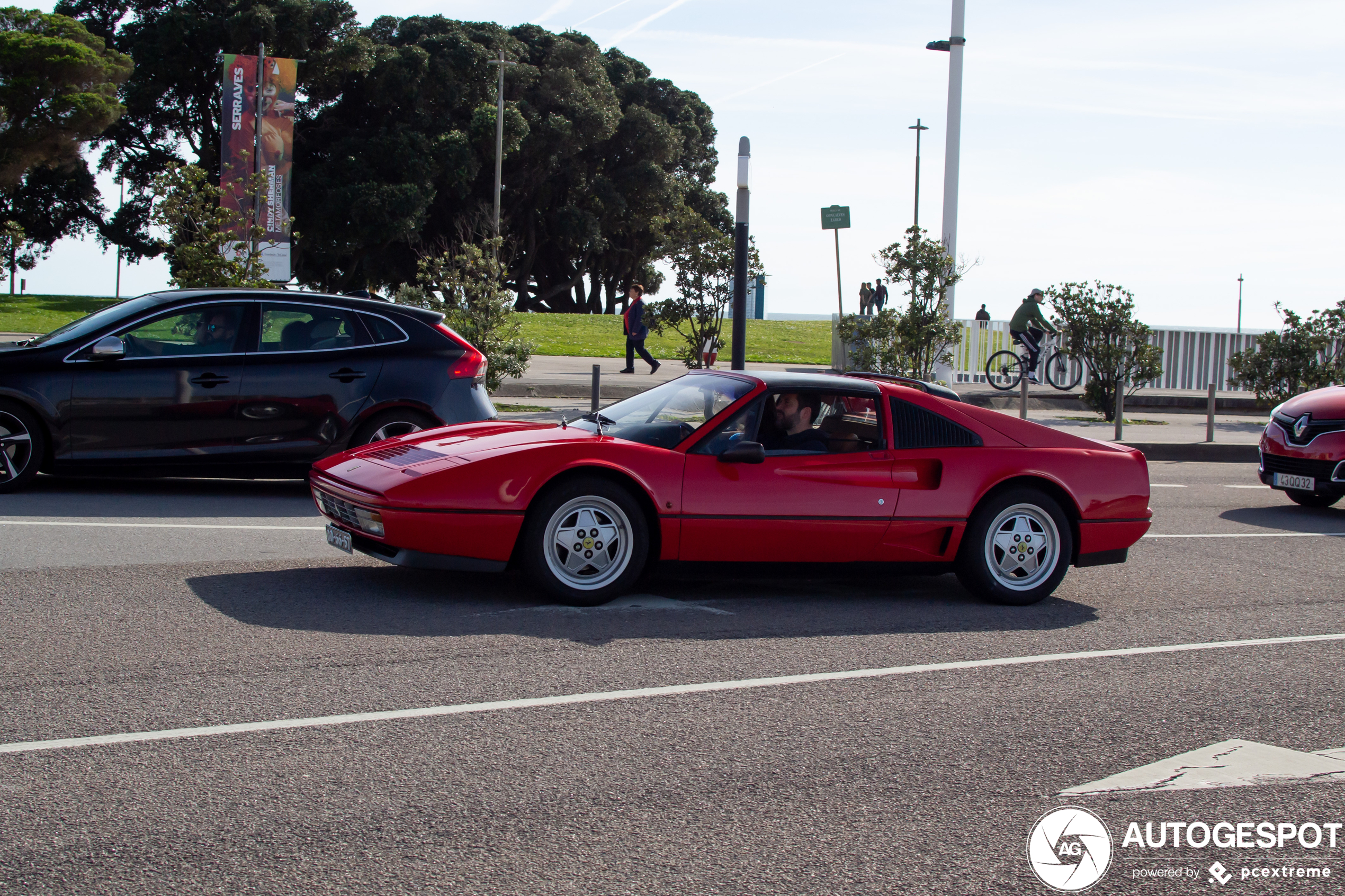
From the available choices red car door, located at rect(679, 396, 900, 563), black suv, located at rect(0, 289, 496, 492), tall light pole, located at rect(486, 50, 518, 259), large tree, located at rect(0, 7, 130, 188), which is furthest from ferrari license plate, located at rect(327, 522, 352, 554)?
large tree, located at rect(0, 7, 130, 188)

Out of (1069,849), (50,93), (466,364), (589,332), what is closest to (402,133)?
(50,93)

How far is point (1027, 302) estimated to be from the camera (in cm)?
2262

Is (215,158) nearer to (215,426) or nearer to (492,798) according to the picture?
(215,426)

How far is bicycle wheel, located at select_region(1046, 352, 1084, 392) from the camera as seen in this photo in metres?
23.8

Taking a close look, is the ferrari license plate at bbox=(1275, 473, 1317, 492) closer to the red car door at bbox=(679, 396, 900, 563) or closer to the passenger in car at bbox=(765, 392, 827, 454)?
the red car door at bbox=(679, 396, 900, 563)

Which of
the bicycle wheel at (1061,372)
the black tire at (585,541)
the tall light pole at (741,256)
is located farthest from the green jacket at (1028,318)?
the black tire at (585,541)

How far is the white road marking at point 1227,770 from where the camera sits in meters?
4.11

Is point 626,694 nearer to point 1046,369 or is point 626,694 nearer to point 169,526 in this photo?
point 169,526

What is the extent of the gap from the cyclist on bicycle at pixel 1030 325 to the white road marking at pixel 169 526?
16.8 m

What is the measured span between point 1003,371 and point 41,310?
30.8 m

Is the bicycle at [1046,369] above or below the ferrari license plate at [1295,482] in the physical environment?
above

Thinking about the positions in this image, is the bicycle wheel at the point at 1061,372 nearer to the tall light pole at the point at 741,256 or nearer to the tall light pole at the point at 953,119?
the tall light pole at the point at 953,119

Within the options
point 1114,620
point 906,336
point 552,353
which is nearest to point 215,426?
point 1114,620

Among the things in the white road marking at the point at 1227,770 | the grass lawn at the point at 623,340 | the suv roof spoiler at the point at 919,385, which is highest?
the grass lawn at the point at 623,340
